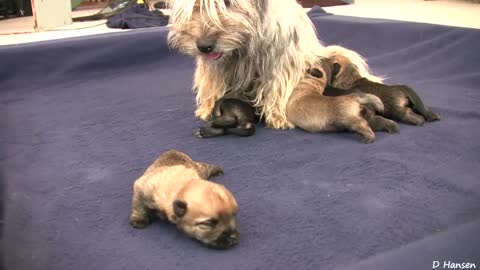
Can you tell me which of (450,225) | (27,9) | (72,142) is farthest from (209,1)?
(27,9)

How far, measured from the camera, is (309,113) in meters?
2.18

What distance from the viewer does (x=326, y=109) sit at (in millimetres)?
2086

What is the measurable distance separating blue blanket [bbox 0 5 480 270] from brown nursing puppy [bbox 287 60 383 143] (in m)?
0.06

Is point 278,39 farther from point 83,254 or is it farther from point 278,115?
point 83,254

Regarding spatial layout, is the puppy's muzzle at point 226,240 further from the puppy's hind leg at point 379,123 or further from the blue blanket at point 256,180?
the puppy's hind leg at point 379,123

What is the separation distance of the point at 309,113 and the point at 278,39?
36 centimetres

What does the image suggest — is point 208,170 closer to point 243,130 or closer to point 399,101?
point 243,130

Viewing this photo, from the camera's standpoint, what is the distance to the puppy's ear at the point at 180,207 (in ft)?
4.25

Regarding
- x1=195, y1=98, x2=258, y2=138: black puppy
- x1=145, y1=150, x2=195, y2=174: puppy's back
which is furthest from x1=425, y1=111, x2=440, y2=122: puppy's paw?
x1=145, y1=150, x2=195, y2=174: puppy's back

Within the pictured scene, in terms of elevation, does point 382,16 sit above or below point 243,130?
above

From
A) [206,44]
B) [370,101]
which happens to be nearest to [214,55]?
[206,44]

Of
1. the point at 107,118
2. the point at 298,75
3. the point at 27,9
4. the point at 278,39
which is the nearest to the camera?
the point at 278,39

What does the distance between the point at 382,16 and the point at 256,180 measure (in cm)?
352

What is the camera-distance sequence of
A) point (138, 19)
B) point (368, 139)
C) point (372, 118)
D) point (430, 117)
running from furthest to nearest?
point (138, 19) < point (430, 117) < point (372, 118) < point (368, 139)
